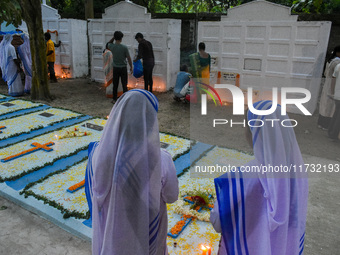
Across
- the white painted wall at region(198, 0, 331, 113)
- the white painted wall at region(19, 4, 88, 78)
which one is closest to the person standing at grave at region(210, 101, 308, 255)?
the white painted wall at region(198, 0, 331, 113)

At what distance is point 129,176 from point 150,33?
8.09 m

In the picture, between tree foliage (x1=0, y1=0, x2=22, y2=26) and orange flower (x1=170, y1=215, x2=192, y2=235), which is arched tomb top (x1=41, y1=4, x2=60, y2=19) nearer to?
tree foliage (x1=0, y1=0, x2=22, y2=26)

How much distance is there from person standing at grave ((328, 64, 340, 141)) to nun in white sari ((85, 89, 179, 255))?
5.27 meters

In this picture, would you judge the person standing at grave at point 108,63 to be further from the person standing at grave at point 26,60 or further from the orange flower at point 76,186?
the orange flower at point 76,186

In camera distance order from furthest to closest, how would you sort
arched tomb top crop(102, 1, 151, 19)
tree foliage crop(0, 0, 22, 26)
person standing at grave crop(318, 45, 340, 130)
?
arched tomb top crop(102, 1, 151, 19) → tree foliage crop(0, 0, 22, 26) → person standing at grave crop(318, 45, 340, 130)

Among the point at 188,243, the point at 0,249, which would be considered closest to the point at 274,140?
the point at 188,243

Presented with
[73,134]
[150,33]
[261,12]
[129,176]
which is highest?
[261,12]

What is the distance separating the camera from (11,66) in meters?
9.04

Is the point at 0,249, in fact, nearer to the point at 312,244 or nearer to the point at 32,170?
the point at 32,170

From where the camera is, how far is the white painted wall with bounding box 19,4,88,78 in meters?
11.2

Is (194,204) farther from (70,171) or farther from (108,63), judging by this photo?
(108,63)

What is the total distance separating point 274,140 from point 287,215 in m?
0.47

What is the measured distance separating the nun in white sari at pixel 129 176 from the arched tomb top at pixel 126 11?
26.4 ft

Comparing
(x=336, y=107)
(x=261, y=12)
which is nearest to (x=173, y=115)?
(x=261, y=12)
